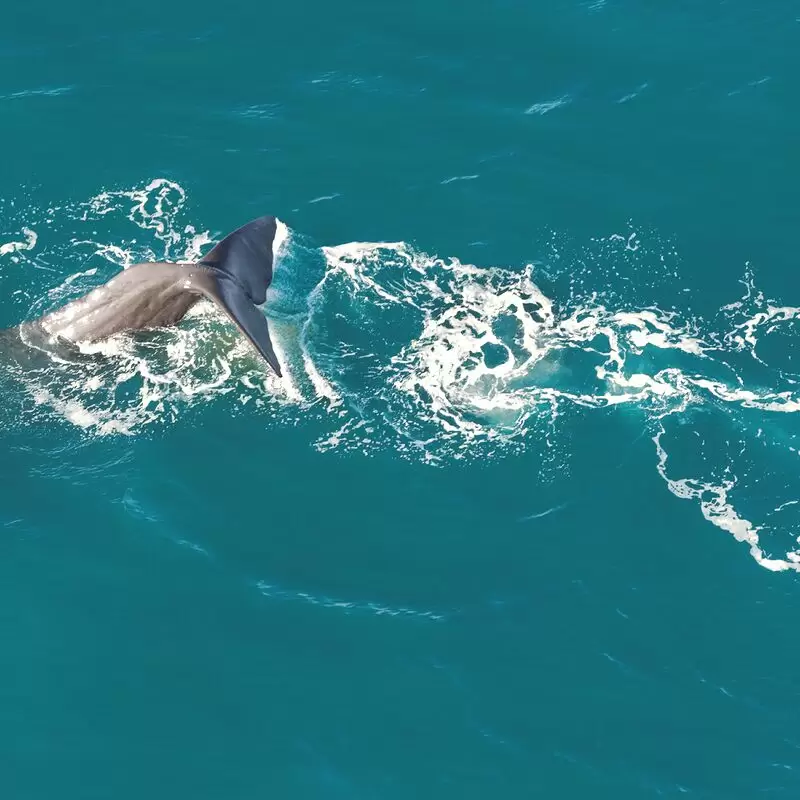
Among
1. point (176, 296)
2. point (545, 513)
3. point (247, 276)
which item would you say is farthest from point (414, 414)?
point (176, 296)

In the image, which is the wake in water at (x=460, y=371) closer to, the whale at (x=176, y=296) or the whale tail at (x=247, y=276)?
the whale at (x=176, y=296)

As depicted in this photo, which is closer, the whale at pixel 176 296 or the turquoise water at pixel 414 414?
the turquoise water at pixel 414 414

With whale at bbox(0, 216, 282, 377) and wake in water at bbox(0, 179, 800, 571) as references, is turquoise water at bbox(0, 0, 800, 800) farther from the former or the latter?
whale at bbox(0, 216, 282, 377)

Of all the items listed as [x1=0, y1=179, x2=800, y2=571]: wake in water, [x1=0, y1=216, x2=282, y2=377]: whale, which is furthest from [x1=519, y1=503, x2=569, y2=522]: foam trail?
[x1=0, y1=216, x2=282, y2=377]: whale

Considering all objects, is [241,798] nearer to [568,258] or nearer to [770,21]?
[568,258]

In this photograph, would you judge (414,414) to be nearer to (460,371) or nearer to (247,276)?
(460,371)

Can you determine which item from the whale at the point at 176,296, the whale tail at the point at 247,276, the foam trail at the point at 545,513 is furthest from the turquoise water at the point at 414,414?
the whale tail at the point at 247,276

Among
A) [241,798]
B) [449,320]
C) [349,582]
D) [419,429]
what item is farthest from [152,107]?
[241,798]

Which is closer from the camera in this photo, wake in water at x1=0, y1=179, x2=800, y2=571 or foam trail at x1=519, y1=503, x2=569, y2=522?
foam trail at x1=519, y1=503, x2=569, y2=522
